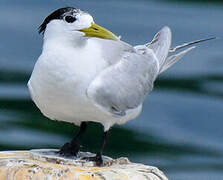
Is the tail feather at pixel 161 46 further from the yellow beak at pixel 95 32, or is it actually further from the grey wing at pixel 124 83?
the yellow beak at pixel 95 32

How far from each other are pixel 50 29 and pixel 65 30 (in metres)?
0.10

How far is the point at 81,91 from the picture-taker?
239 inches

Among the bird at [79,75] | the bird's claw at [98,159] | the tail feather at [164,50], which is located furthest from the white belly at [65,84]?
the tail feather at [164,50]

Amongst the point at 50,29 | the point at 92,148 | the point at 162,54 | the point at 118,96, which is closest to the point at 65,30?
the point at 50,29

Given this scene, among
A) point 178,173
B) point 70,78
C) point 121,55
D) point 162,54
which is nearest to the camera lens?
point 70,78

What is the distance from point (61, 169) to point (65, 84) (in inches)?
19.0

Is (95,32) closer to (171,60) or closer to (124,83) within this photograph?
(124,83)

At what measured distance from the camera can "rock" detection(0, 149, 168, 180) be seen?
19.9 feet

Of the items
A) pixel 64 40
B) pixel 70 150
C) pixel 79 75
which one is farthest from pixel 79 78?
pixel 70 150

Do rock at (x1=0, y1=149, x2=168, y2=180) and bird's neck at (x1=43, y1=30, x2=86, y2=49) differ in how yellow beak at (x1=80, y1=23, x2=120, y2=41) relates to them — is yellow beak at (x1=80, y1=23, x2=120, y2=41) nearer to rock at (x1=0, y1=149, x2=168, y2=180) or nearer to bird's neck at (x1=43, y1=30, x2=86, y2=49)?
bird's neck at (x1=43, y1=30, x2=86, y2=49)

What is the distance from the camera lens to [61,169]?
20.0 feet

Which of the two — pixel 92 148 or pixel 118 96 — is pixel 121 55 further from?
pixel 92 148

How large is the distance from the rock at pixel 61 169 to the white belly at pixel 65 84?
282mm

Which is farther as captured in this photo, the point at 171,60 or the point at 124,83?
the point at 171,60
